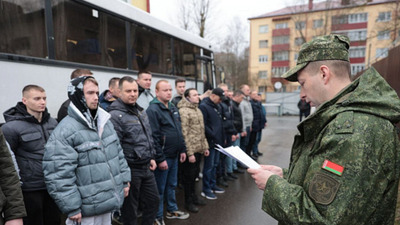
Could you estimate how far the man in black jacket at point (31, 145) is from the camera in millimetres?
2707

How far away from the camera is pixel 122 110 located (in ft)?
10.5

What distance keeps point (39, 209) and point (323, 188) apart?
9.66ft

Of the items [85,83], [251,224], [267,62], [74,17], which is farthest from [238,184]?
[267,62]

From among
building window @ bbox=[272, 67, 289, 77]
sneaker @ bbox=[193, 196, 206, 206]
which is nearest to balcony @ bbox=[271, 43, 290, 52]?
building window @ bbox=[272, 67, 289, 77]

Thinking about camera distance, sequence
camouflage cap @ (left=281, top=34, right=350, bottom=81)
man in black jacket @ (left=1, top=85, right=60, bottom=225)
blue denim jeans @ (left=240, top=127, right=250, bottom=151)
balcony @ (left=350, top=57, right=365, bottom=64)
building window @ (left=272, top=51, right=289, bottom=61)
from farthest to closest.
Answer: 1. building window @ (left=272, top=51, right=289, bottom=61)
2. balcony @ (left=350, top=57, right=365, bottom=64)
3. blue denim jeans @ (left=240, top=127, right=250, bottom=151)
4. man in black jacket @ (left=1, top=85, right=60, bottom=225)
5. camouflage cap @ (left=281, top=34, right=350, bottom=81)

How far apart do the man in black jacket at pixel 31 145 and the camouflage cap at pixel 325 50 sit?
2.75 meters

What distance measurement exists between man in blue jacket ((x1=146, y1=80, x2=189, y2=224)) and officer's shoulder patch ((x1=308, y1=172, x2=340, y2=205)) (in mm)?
2715

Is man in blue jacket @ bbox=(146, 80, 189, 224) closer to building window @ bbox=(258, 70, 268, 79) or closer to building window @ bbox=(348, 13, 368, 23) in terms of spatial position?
building window @ bbox=(258, 70, 268, 79)

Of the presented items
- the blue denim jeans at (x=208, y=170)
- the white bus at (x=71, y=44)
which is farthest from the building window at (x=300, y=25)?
the blue denim jeans at (x=208, y=170)

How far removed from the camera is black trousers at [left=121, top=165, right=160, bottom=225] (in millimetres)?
3127

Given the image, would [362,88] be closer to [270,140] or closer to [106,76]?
[106,76]

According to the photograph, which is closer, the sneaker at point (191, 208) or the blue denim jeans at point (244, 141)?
the sneaker at point (191, 208)

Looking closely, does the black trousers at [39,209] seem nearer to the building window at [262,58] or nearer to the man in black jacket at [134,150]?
the man in black jacket at [134,150]

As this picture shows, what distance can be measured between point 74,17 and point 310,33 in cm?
3466
